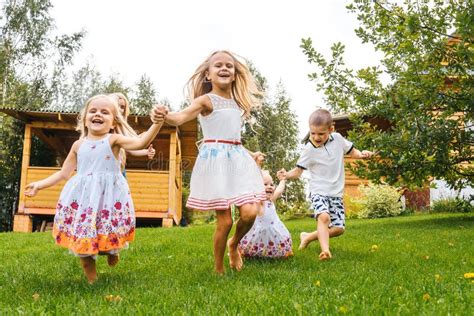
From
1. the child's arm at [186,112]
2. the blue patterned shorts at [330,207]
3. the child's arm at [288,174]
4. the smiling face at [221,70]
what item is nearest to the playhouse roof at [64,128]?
the child's arm at [288,174]

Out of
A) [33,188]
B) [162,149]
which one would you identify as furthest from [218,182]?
[162,149]

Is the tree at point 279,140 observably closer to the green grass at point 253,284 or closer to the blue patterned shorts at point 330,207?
the blue patterned shorts at point 330,207

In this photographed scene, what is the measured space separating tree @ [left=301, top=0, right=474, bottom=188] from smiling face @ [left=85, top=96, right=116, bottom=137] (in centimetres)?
486

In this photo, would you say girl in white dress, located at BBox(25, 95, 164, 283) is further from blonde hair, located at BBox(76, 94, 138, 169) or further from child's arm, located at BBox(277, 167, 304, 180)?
child's arm, located at BBox(277, 167, 304, 180)

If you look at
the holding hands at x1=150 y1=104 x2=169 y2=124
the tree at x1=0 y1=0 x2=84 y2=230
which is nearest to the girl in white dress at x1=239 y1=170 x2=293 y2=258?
the holding hands at x1=150 y1=104 x2=169 y2=124

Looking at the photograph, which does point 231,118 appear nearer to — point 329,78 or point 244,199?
point 244,199

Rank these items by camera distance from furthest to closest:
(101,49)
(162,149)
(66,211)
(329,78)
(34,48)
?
(101,49), (34,48), (162,149), (329,78), (66,211)

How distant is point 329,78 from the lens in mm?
10070

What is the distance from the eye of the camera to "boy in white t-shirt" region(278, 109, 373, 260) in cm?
584

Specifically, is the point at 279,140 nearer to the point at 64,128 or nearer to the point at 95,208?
the point at 64,128

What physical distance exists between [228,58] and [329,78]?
572 cm

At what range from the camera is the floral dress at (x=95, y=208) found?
12.9ft

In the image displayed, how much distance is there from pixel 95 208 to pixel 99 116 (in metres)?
0.78

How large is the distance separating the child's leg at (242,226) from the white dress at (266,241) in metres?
0.62
